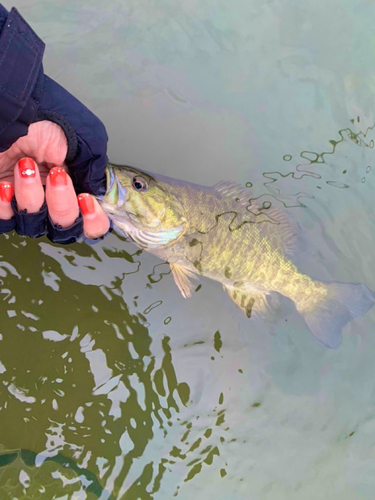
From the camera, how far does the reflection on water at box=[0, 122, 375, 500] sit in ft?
10.6

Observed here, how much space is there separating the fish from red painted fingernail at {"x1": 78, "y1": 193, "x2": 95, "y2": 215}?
9.2 inches

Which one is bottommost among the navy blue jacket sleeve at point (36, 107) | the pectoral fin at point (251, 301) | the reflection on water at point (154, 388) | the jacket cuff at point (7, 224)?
the reflection on water at point (154, 388)

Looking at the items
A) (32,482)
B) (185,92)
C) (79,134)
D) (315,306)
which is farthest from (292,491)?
(185,92)

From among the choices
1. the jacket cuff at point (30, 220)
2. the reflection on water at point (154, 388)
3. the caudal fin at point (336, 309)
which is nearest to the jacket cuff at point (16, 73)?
the jacket cuff at point (30, 220)

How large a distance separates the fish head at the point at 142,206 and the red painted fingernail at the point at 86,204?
179mm

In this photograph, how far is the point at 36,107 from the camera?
232 cm

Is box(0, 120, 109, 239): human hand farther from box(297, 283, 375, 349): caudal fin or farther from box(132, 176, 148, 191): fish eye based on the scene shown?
box(297, 283, 375, 349): caudal fin

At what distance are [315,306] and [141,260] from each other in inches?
61.2

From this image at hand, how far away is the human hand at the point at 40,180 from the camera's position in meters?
2.53

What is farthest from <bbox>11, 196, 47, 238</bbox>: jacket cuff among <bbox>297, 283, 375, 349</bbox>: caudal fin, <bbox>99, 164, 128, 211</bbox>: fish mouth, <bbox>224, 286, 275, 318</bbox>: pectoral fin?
<bbox>297, 283, 375, 349</bbox>: caudal fin

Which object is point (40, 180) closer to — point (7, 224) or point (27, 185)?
point (27, 185)

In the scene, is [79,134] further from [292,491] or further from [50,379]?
[292,491]

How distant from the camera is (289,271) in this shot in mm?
3385

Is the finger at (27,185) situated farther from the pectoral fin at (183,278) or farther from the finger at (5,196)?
the pectoral fin at (183,278)
